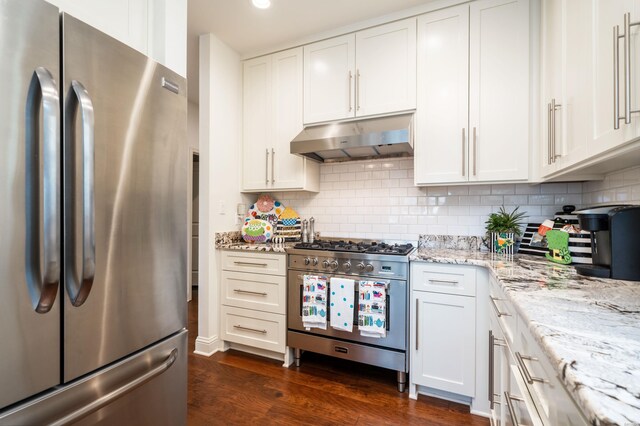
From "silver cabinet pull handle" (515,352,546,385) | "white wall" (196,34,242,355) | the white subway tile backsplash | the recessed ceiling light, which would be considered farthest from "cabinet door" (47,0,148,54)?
"silver cabinet pull handle" (515,352,546,385)

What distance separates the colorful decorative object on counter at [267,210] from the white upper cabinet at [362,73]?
908mm

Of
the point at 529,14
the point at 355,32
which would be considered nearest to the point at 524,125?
the point at 529,14

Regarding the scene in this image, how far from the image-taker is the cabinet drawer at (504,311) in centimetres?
109

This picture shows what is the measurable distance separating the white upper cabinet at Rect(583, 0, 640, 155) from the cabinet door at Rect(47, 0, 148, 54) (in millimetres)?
1850

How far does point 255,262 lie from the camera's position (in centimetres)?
239

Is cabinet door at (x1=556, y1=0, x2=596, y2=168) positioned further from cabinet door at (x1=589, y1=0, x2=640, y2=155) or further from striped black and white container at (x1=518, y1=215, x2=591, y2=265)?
striped black and white container at (x1=518, y1=215, x2=591, y2=265)

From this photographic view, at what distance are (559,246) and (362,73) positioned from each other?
1849 mm

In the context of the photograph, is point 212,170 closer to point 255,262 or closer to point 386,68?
point 255,262

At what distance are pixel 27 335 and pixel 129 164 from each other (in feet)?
1.86

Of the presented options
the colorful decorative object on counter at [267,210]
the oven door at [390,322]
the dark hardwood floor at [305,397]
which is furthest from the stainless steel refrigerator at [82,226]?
the colorful decorative object on counter at [267,210]

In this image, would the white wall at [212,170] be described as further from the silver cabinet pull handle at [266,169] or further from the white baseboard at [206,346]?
the silver cabinet pull handle at [266,169]

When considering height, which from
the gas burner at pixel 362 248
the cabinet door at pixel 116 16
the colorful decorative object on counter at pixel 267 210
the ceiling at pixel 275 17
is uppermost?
the ceiling at pixel 275 17

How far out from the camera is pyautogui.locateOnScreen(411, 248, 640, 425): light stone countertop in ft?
1.42

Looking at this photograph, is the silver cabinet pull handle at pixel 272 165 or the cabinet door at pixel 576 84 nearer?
the cabinet door at pixel 576 84
